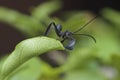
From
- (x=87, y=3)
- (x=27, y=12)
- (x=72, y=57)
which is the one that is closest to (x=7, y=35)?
(x=27, y=12)

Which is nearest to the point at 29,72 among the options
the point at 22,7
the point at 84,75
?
the point at 84,75

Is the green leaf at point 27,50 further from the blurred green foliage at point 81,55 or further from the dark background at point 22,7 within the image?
the dark background at point 22,7

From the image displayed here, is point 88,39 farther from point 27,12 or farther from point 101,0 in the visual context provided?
point 101,0

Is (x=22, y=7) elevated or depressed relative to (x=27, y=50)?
elevated

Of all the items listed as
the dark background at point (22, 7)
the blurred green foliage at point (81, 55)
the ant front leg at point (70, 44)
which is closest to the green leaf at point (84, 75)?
the blurred green foliage at point (81, 55)

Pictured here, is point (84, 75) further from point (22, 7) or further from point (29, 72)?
point (22, 7)

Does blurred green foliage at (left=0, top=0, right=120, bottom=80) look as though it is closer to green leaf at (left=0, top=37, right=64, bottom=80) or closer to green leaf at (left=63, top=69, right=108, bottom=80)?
green leaf at (left=63, top=69, right=108, bottom=80)

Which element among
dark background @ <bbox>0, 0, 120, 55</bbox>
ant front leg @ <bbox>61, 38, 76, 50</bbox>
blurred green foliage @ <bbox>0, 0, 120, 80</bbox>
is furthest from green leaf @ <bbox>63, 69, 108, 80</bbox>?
dark background @ <bbox>0, 0, 120, 55</bbox>
